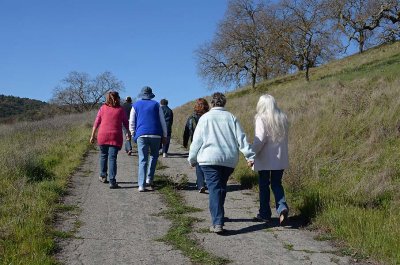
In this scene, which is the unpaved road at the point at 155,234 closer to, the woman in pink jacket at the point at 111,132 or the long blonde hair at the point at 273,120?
the woman in pink jacket at the point at 111,132

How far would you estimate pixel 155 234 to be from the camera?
18.4ft

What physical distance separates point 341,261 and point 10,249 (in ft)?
11.5

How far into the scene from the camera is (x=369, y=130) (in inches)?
399

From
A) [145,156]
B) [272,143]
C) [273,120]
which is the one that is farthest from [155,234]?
[145,156]

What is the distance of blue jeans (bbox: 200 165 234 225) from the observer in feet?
18.7

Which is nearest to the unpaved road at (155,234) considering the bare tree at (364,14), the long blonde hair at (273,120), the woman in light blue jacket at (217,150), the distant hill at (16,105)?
the woman in light blue jacket at (217,150)

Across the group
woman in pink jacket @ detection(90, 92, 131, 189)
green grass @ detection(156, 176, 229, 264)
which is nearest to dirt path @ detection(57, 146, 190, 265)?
green grass @ detection(156, 176, 229, 264)

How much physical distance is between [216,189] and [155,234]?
0.97 m

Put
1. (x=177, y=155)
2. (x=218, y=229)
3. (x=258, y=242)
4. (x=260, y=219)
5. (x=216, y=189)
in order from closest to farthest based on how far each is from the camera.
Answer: (x=258, y=242) → (x=218, y=229) → (x=216, y=189) → (x=260, y=219) → (x=177, y=155)

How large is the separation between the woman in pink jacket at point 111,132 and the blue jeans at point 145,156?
0.54 metres

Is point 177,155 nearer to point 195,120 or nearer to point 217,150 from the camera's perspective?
point 195,120

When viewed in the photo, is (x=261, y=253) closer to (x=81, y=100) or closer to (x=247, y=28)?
(x=247, y=28)

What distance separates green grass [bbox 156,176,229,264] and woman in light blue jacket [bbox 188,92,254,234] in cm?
45

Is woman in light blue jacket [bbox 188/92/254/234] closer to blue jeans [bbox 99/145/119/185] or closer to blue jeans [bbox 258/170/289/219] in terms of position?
blue jeans [bbox 258/170/289/219]
